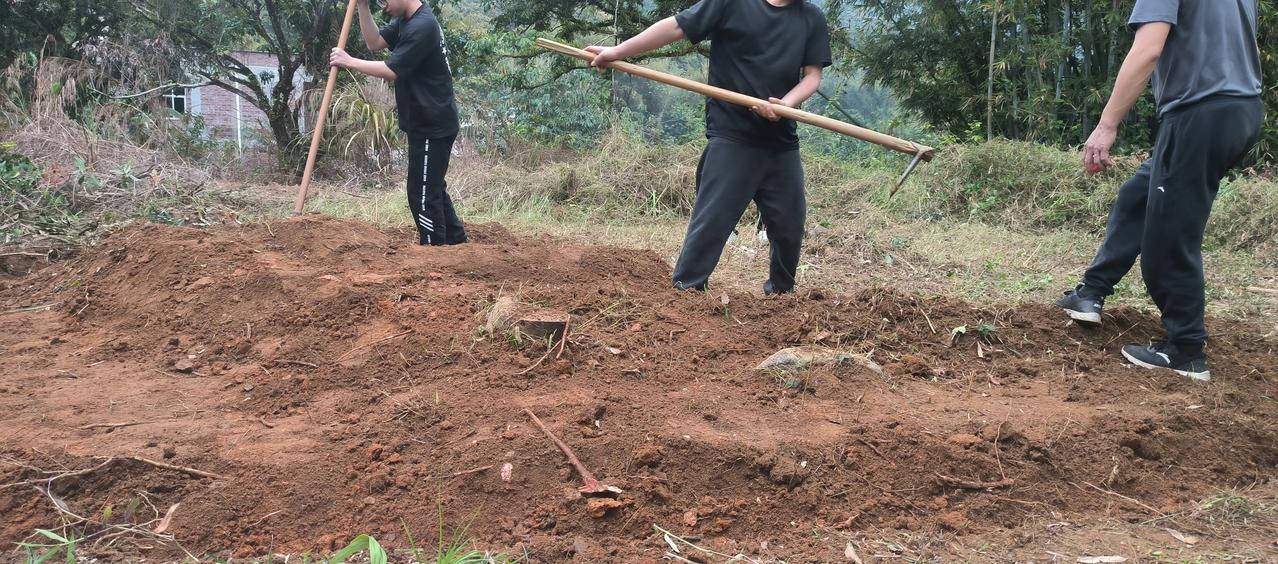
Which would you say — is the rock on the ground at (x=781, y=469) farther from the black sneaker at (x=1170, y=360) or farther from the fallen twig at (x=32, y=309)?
the fallen twig at (x=32, y=309)

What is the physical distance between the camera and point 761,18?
3.75 m

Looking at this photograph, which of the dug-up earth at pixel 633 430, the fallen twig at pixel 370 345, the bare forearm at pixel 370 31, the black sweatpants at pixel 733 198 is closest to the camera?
the dug-up earth at pixel 633 430

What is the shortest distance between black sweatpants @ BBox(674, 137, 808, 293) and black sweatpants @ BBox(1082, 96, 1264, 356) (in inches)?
53.3

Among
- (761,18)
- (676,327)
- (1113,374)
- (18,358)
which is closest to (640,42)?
(761,18)

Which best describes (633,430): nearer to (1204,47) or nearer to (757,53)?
(757,53)

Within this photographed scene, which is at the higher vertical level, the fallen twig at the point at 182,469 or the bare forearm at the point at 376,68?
the bare forearm at the point at 376,68

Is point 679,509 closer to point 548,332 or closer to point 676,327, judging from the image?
point 548,332

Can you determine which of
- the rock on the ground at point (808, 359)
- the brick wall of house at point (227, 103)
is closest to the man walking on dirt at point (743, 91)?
the rock on the ground at point (808, 359)

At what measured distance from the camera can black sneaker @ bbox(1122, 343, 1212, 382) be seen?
3.25 m

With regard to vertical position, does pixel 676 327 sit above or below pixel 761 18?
below

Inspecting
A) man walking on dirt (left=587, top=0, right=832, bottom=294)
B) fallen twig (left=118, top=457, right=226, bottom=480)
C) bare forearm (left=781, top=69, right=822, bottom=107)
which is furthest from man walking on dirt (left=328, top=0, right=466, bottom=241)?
fallen twig (left=118, top=457, right=226, bottom=480)

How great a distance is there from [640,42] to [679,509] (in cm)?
207

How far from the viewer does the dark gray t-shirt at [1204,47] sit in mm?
3066

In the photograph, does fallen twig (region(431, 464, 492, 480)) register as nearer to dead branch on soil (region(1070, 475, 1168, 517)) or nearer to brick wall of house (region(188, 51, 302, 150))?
dead branch on soil (region(1070, 475, 1168, 517))
